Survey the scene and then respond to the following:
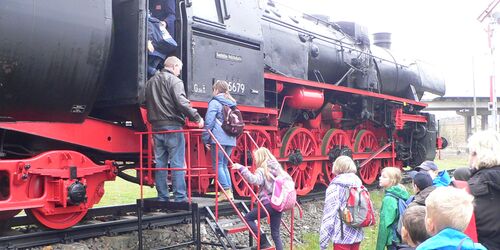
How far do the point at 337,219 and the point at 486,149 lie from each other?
1666 mm

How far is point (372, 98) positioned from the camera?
11.8 m

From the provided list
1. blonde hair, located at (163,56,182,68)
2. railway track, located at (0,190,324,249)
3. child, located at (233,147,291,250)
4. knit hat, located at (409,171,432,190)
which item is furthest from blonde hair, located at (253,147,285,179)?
knit hat, located at (409,171,432,190)

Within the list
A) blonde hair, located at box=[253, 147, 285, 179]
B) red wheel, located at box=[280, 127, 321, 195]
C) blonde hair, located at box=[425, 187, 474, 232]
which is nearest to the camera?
blonde hair, located at box=[425, 187, 474, 232]

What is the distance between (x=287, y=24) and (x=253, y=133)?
2.44 metres

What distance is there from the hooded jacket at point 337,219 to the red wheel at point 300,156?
163 inches

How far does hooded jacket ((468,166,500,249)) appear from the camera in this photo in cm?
364

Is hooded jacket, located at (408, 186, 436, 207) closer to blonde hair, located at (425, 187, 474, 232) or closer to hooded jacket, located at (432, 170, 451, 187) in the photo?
hooded jacket, located at (432, 170, 451, 187)

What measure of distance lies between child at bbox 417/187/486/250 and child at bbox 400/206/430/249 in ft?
1.37

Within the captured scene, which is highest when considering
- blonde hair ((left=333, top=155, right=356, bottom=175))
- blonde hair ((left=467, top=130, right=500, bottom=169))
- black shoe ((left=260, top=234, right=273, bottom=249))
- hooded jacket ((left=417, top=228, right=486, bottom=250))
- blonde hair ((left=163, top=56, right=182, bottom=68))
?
blonde hair ((left=163, top=56, right=182, bottom=68))

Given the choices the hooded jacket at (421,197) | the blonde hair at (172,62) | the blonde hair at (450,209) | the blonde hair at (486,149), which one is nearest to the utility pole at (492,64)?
the hooded jacket at (421,197)

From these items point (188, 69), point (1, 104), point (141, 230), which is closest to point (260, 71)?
point (188, 69)

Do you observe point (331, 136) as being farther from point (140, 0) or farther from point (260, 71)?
point (140, 0)

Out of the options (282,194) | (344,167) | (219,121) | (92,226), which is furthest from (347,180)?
(92,226)

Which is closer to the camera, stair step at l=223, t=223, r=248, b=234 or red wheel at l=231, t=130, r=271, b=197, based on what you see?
stair step at l=223, t=223, r=248, b=234
